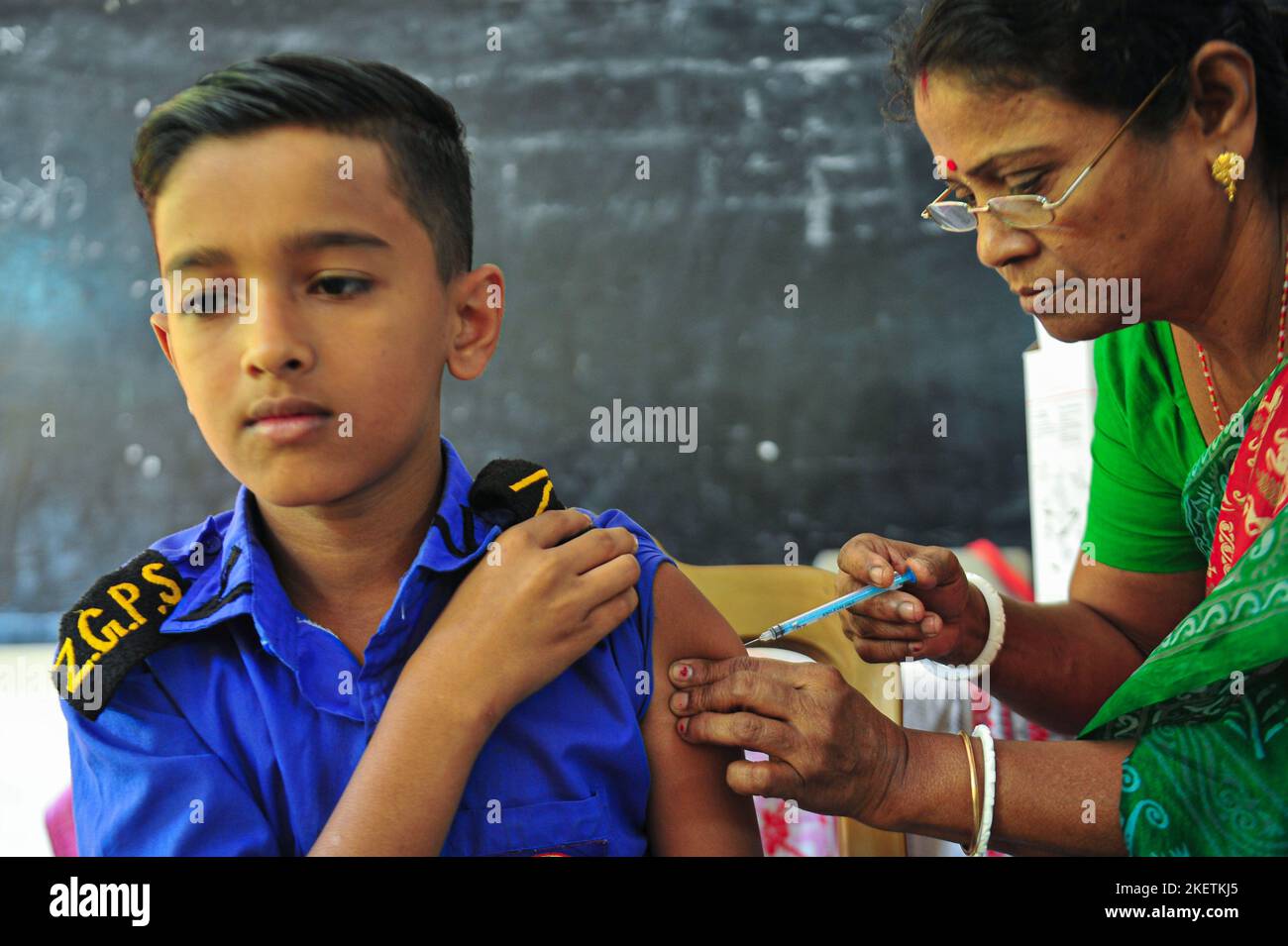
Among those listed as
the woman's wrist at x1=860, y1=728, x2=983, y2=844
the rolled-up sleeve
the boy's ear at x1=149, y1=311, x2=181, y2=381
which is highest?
the boy's ear at x1=149, y1=311, x2=181, y2=381

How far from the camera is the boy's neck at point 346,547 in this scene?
32.0 inches

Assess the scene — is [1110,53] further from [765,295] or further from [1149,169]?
[765,295]

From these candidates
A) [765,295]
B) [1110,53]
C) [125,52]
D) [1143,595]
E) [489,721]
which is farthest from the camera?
[765,295]

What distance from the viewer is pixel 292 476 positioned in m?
0.73

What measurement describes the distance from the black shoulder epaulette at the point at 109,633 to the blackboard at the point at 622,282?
49cm

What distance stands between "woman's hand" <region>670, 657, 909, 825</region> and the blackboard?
576mm

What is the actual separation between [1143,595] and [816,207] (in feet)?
2.46

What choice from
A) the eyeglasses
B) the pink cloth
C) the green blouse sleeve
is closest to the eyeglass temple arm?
the eyeglasses

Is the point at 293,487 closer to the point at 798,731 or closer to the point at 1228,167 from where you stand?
the point at 798,731

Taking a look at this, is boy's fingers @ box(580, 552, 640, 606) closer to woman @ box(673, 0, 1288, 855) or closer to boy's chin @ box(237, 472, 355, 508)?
woman @ box(673, 0, 1288, 855)

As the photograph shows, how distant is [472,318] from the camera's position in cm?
85

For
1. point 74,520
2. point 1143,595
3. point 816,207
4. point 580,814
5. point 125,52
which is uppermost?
point 125,52

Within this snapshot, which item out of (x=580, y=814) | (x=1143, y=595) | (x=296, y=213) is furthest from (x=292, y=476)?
(x=1143, y=595)

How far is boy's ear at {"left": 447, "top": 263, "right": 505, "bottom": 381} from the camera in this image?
0.84 metres
